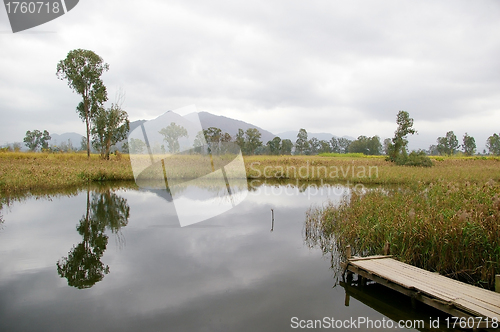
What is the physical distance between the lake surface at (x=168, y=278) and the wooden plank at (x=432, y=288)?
0.41 m

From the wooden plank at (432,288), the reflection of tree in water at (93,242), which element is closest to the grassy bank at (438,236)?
the wooden plank at (432,288)

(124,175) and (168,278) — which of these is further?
(124,175)

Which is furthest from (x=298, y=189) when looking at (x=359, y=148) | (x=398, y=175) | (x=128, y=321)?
(x=359, y=148)

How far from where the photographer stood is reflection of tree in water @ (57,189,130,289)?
5855 mm

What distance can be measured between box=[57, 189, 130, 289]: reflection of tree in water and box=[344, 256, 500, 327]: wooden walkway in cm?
492

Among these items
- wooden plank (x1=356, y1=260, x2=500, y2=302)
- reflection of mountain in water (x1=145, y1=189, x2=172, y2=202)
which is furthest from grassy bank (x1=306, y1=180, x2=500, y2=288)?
reflection of mountain in water (x1=145, y1=189, x2=172, y2=202)

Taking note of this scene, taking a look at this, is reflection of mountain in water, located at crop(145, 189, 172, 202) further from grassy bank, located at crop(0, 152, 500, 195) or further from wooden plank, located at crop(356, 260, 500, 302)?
wooden plank, located at crop(356, 260, 500, 302)

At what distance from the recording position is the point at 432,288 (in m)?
4.37

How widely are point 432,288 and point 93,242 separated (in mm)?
7476

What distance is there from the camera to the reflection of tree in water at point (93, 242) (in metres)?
5.86

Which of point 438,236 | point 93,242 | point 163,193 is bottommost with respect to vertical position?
point 93,242

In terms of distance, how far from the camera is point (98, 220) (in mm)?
9938

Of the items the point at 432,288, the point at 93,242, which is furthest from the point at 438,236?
the point at 93,242

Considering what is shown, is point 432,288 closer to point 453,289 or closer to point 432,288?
point 432,288
